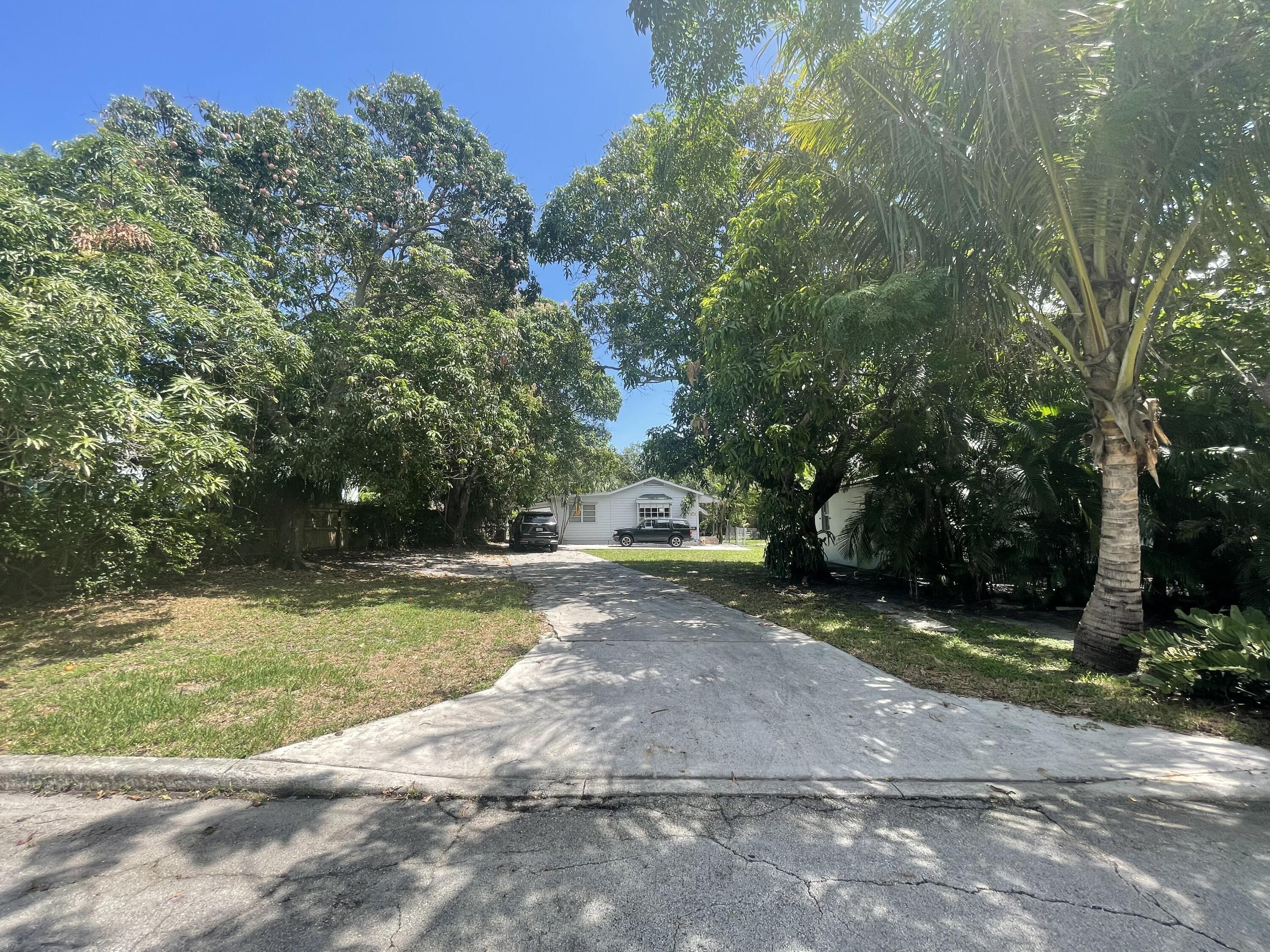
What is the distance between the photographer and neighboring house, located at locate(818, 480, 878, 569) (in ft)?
47.9

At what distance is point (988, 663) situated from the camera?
239 inches

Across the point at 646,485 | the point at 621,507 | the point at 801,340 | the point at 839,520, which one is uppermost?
the point at 801,340

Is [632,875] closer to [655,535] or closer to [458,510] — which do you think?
[458,510]

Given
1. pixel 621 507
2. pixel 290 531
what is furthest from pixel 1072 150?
pixel 621 507

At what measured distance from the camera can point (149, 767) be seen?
137 inches

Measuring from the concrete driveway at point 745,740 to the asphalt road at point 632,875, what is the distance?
0.87 feet

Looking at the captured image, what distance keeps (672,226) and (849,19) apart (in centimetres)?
800

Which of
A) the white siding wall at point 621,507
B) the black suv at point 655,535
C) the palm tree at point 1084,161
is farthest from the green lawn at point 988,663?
the white siding wall at point 621,507

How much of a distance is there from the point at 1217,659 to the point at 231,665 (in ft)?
29.3

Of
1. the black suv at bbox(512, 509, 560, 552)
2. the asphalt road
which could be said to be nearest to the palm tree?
the asphalt road

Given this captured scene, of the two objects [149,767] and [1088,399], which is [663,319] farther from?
[149,767]

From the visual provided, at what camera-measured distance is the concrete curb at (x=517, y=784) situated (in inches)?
133

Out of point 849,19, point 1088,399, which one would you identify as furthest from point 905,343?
point 849,19

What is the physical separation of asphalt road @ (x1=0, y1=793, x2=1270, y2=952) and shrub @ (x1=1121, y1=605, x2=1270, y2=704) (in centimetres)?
176
